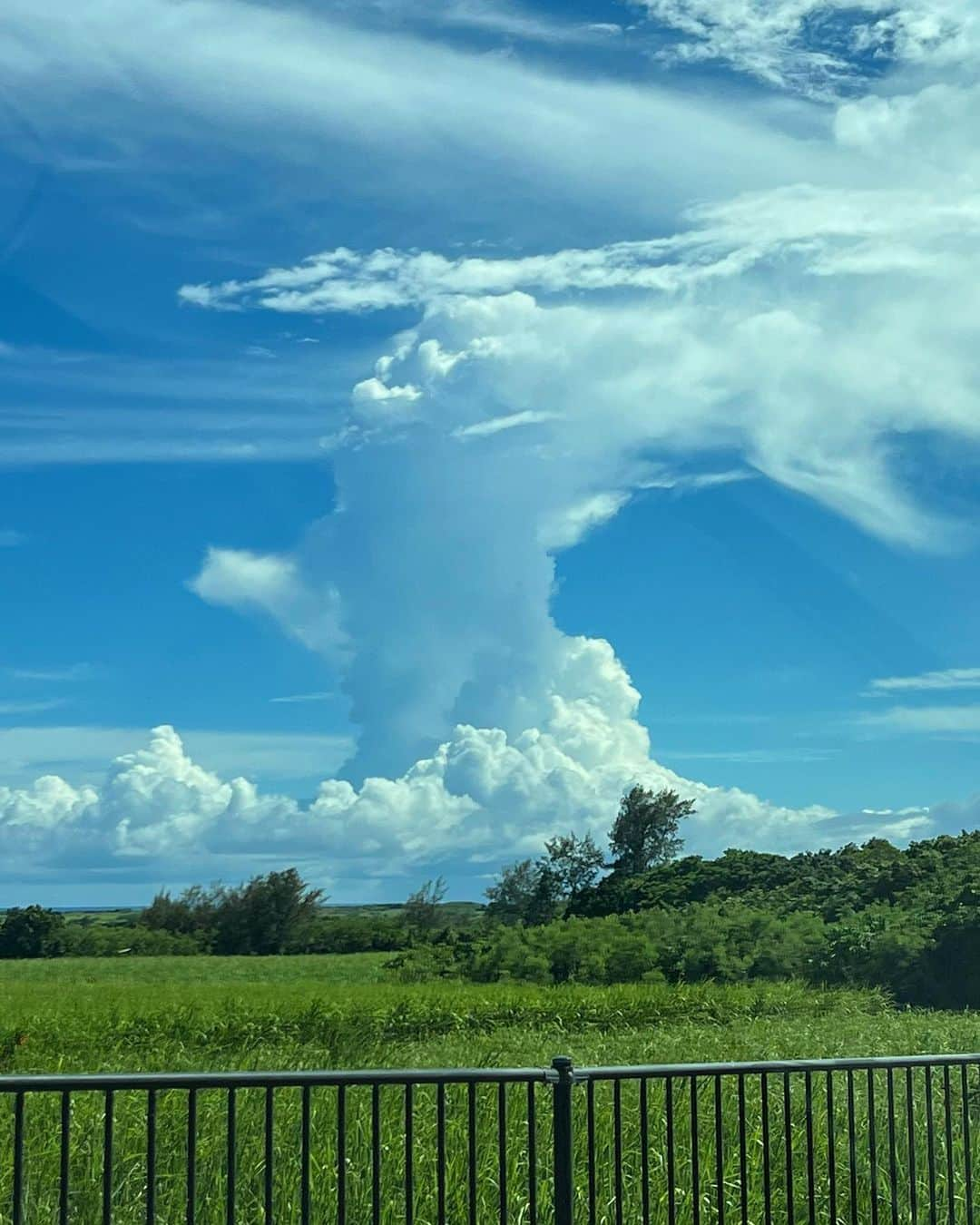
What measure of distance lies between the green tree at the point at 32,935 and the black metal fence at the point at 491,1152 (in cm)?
4659

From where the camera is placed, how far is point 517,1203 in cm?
765

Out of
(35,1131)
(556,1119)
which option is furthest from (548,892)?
(556,1119)

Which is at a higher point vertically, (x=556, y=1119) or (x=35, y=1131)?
(x=556, y=1119)

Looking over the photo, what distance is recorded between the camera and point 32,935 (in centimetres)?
5416

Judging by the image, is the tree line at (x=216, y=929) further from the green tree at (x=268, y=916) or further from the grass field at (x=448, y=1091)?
the grass field at (x=448, y=1091)

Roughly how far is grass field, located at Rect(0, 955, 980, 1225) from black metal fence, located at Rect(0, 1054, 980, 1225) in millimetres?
29

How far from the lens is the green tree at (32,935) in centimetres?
5359

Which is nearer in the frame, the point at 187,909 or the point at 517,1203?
the point at 517,1203

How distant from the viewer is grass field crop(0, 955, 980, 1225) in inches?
306

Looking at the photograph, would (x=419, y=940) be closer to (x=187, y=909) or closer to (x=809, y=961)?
(x=187, y=909)

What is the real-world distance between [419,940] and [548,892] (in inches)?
216

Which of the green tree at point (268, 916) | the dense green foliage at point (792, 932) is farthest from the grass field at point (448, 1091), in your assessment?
the green tree at point (268, 916)

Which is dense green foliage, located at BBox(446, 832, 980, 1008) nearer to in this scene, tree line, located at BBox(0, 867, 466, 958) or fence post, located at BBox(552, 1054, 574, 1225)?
tree line, located at BBox(0, 867, 466, 958)

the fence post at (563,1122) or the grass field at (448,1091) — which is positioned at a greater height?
the fence post at (563,1122)
